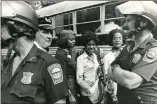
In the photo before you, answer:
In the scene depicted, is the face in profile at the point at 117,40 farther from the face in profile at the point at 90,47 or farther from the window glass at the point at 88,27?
the face in profile at the point at 90,47

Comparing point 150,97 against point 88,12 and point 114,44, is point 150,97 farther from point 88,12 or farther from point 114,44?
point 88,12

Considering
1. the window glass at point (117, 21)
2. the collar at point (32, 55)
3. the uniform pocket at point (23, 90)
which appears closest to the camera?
the uniform pocket at point (23, 90)

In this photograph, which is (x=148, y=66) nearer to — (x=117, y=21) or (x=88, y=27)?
(x=117, y=21)

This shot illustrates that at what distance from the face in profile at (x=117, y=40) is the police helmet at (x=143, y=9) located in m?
0.38

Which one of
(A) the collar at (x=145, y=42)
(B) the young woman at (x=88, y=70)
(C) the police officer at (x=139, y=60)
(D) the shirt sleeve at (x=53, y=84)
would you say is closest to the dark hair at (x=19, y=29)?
(D) the shirt sleeve at (x=53, y=84)

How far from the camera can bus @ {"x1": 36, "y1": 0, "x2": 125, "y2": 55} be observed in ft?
5.89

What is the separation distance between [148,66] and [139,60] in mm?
74

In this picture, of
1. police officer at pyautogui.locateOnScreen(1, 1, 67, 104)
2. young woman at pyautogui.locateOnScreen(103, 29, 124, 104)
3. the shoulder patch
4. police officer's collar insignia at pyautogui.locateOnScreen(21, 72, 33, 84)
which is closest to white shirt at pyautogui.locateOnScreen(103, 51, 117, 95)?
young woman at pyautogui.locateOnScreen(103, 29, 124, 104)

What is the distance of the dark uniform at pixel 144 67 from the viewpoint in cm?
129

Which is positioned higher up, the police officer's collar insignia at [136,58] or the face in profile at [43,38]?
the face in profile at [43,38]

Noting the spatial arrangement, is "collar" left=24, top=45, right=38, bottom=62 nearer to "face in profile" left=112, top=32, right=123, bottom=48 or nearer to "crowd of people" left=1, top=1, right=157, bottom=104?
"crowd of people" left=1, top=1, right=157, bottom=104

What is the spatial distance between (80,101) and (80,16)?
2.85 ft

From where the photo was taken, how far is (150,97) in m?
1.33

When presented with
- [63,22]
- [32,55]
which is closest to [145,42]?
[32,55]
